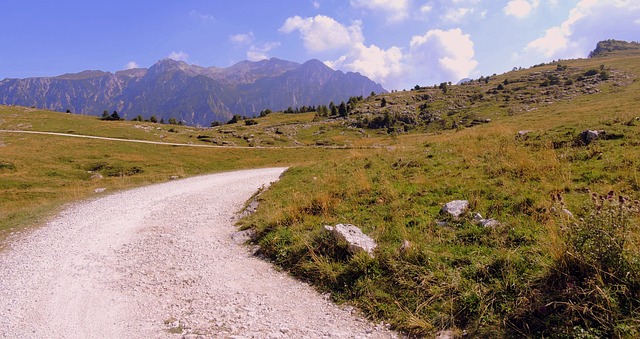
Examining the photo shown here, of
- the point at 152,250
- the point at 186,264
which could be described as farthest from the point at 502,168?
the point at 152,250

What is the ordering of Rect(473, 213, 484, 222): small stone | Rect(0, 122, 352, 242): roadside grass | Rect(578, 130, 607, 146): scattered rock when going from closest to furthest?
Rect(473, 213, 484, 222): small stone
Rect(578, 130, 607, 146): scattered rock
Rect(0, 122, 352, 242): roadside grass

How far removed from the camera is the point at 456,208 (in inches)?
377

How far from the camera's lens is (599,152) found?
12445 millimetres

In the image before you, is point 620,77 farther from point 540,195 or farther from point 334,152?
point 540,195

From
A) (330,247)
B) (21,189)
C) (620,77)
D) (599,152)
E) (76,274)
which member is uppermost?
(620,77)

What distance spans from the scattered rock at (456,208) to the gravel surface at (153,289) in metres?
4.59

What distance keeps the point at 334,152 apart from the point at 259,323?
45841mm

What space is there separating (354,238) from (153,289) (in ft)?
17.7

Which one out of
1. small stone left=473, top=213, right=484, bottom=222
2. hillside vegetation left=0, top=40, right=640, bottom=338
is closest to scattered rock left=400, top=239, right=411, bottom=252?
hillside vegetation left=0, top=40, right=640, bottom=338

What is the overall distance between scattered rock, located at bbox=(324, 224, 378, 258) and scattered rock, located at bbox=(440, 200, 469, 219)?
105 inches

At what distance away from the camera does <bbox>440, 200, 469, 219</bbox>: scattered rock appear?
9305mm

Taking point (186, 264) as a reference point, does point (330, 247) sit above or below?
above

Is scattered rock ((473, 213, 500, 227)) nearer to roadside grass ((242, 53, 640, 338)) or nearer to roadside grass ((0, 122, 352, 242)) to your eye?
roadside grass ((242, 53, 640, 338))

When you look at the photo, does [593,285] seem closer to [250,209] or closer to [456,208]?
[456,208]
